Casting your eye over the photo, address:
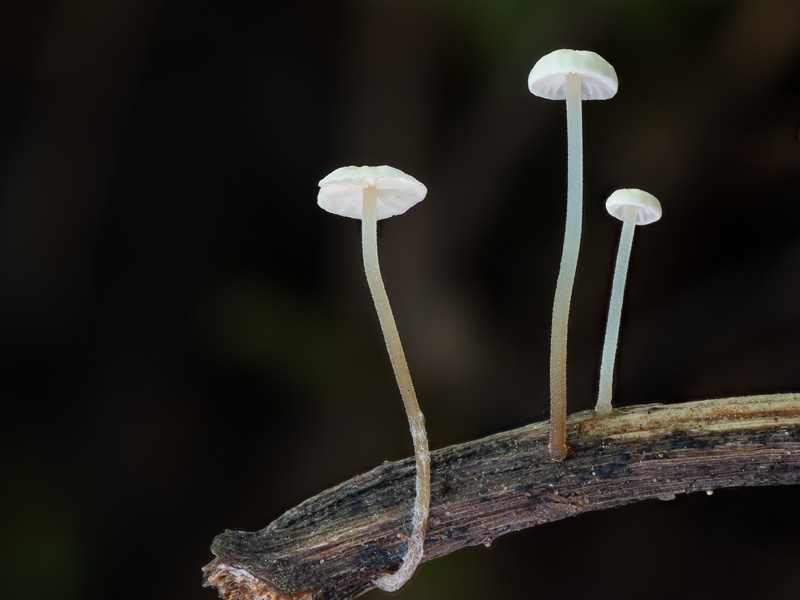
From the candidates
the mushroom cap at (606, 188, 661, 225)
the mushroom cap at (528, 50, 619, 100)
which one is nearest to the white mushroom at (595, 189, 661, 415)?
the mushroom cap at (606, 188, 661, 225)

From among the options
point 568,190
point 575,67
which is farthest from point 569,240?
point 575,67

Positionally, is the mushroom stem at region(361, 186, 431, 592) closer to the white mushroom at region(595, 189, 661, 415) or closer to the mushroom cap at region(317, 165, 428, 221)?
the mushroom cap at region(317, 165, 428, 221)

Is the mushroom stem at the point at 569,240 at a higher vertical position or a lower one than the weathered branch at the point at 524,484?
higher

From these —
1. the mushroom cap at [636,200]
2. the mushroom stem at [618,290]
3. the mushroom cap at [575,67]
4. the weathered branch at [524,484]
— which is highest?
the mushroom cap at [575,67]

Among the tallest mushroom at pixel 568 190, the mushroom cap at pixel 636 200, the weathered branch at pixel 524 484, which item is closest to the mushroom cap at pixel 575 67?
the tallest mushroom at pixel 568 190

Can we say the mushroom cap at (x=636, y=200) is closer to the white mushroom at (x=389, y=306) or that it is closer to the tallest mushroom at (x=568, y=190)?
the tallest mushroom at (x=568, y=190)

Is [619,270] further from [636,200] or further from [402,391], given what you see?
[402,391]
